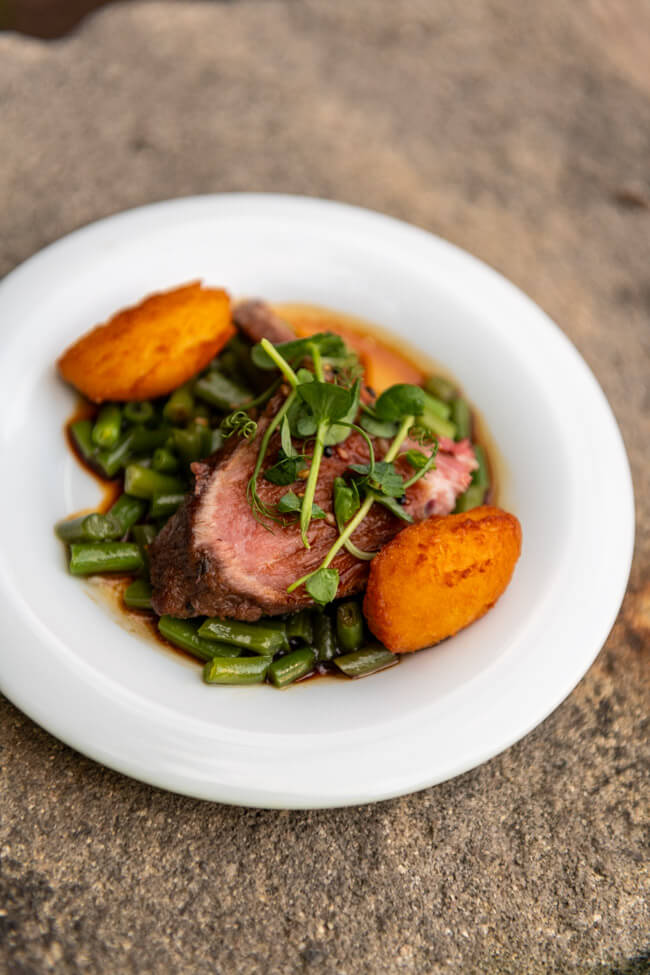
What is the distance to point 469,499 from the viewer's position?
3.22 metres

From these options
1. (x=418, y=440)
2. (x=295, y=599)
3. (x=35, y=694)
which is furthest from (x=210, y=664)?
(x=418, y=440)

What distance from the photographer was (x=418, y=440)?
3057 millimetres

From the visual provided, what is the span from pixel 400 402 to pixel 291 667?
38.9 inches

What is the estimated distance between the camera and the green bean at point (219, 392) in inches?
130

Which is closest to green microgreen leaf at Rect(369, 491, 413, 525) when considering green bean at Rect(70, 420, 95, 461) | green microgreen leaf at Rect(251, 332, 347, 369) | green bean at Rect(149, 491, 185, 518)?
green microgreen leaf at Rect(251, 332, 347, 369)

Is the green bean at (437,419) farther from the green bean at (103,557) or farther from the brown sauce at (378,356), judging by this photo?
the green bean at (103,557)

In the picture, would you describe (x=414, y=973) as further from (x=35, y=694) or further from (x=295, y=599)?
(x=35, y=694)

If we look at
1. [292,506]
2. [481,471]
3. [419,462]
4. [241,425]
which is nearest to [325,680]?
[292,506]

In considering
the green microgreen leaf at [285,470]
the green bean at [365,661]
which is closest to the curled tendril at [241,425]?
the green microgreen leaf at [285,470]

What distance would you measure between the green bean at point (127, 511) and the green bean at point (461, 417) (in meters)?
1.28

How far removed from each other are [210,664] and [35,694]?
54 centimetres

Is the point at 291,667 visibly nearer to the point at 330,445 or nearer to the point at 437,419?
the point at 330,445

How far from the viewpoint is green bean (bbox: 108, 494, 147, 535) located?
3.07m

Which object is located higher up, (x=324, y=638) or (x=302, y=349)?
(x=302, y=349)
